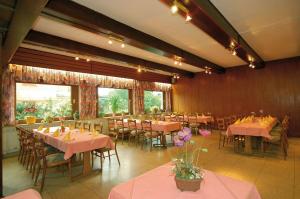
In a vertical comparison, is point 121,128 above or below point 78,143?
below

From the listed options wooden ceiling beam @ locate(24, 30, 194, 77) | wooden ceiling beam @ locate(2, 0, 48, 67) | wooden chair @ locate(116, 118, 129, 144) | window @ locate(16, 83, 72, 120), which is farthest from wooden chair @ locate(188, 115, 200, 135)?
wooden ceiling beam @ locate(2, 0, 48, 67)

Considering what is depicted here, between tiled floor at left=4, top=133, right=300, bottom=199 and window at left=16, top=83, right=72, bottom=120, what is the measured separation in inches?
64.8

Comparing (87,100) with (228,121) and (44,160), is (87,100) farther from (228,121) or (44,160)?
(228,121)

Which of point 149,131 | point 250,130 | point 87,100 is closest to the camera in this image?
point 250,130

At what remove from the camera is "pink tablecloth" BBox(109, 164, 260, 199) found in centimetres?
134

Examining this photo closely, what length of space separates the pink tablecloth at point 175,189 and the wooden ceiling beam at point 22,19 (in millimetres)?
2234

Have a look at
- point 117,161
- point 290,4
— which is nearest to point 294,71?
point 290,4

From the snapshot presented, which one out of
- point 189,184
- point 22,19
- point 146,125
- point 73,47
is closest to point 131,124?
point 146,125

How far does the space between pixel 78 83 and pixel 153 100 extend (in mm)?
4627

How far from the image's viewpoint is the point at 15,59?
5035 millimetres

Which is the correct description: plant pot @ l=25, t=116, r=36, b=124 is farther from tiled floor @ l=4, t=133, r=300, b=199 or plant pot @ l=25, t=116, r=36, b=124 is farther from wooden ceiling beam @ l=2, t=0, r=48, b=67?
wooden ceiling beam @ l=2, t=0, r=48, b=67

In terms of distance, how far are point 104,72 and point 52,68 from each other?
1938mm

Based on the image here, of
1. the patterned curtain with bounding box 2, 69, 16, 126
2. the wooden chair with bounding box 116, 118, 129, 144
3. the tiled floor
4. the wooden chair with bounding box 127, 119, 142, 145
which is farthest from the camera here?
the wooden chair with bounding box 116, 118, 129, 144

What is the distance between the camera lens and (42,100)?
609 cm
